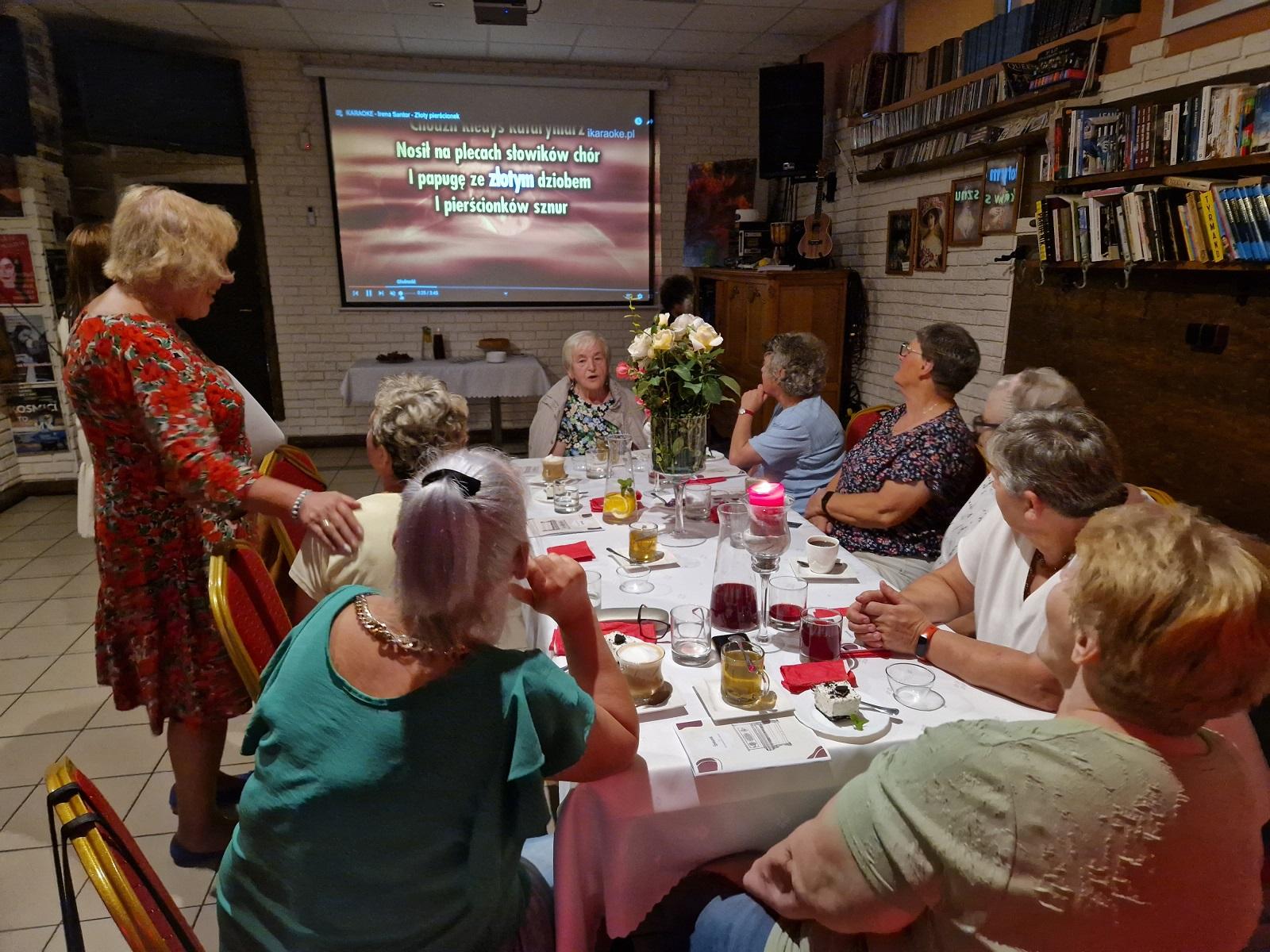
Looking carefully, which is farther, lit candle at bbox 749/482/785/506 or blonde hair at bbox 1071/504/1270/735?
lit candle at bbox 749/482/785/506

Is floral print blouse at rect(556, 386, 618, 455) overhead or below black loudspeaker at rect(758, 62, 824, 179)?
below

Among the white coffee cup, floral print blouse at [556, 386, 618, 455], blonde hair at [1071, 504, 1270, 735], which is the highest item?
blonde hair at [1071, 504, 1270, 735]

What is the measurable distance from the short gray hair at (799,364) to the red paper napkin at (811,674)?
172cm

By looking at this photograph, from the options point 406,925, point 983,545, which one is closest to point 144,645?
point 406,925

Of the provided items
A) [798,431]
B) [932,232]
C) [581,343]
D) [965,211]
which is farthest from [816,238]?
[798,431]

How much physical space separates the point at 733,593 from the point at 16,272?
18.5ft

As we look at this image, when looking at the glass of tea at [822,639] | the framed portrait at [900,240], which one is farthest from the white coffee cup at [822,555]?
the framed portrait at [900,240]

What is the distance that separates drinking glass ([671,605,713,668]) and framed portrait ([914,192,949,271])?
373 centimetres

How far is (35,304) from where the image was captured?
5129 mm

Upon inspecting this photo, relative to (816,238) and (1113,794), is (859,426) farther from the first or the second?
(1113,794)

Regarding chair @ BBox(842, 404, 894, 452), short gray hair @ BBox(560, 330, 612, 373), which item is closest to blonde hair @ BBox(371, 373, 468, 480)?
short gray hair @ BBox(560, 330, 612, 373)

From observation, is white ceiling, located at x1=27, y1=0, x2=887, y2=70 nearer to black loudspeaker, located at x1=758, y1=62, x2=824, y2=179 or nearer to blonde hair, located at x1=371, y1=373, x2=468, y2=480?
black loudspeaker, located at x1=758, y1=62, x2=824, y2=179

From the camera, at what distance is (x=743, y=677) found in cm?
139

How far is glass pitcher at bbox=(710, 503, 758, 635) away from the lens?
66.6 inches
